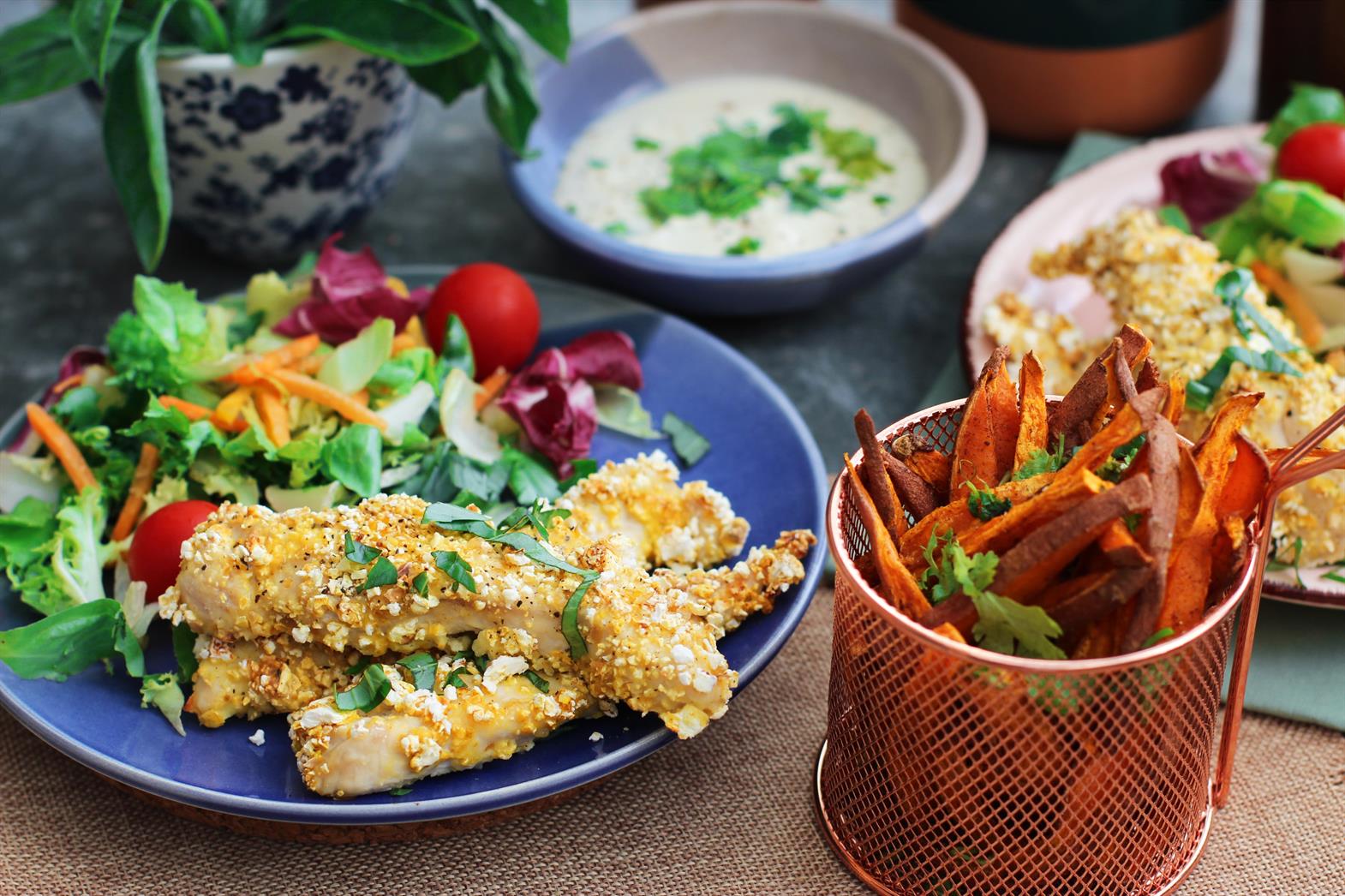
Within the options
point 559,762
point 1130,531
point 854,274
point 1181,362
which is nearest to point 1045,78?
point 854,274

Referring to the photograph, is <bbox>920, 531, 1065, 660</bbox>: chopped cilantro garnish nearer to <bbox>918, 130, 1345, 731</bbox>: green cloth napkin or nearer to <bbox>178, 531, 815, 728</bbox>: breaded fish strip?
<bbox>178, 531, 815, 728</bbox>: breaded fish strip

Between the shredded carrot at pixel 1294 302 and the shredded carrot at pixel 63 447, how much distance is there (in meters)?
2.03

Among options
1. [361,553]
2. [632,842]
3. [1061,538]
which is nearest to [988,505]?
[1061,538]

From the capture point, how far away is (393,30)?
2.36m

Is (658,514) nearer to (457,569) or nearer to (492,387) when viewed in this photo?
(457,569)

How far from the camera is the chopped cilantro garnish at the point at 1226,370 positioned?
6.59 feet

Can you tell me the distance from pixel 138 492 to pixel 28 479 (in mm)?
184

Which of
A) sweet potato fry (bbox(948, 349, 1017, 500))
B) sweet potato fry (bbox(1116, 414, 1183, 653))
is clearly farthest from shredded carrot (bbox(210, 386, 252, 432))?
sweet potato fry (bbox(1116, 414, 1183, 653))

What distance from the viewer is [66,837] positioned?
1.80 m

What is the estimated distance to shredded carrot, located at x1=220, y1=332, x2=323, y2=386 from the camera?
2152mm

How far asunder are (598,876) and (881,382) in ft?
4.08

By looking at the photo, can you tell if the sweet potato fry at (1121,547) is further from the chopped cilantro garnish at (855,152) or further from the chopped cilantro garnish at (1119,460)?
the chopped cilantro garnish at (855,152)

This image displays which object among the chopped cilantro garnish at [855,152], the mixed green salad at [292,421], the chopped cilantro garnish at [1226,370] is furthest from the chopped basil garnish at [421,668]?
the chopped cilantro garnish at [855,152]

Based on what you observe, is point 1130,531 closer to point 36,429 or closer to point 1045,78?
point 36,429
